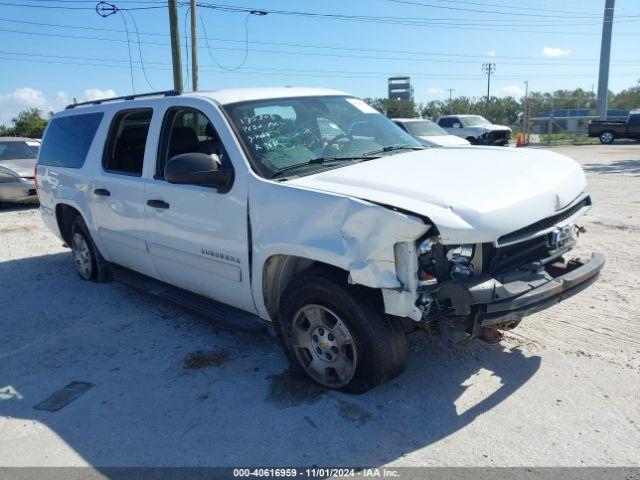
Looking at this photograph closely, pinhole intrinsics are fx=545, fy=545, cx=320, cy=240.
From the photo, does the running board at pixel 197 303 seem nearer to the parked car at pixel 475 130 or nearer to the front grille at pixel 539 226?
the front grille at pixel 539 226

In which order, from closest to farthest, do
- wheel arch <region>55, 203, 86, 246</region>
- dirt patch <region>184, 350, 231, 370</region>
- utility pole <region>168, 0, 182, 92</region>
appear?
1. dirt patch <region>184, 350, 231, 370</region>
2. wheel arch <region>55, 203, 86, 246</region>
3. utility pole <region>168, 0, 182, 92</region>

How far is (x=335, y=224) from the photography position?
318cm

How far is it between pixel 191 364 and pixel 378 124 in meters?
2.56

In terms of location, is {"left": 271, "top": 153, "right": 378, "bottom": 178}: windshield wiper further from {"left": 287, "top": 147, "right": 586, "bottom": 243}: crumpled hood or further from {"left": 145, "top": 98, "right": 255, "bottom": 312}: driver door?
{"left": 145, "top": 98, "right": 255, "bottom": 312}: driver door

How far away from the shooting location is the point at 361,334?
3.26m

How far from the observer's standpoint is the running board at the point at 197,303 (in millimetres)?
4012

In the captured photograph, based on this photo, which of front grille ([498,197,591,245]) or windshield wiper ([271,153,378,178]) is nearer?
front grille ([498,197,591,245])

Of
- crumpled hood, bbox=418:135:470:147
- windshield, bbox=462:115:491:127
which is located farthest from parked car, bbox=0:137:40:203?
windshield, bbox=462:115:491:127

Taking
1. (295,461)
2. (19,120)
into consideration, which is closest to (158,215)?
(295,461)

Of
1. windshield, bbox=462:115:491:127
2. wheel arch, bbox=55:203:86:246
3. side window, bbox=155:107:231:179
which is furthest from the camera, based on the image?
windshield, bbox=462:115:491:127

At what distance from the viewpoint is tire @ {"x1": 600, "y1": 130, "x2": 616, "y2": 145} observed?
99.5 ft

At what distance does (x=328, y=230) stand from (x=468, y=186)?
0.88 metres

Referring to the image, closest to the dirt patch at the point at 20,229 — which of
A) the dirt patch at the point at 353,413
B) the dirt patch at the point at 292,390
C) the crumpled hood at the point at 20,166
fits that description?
the crumpled hood at the point at 20,166

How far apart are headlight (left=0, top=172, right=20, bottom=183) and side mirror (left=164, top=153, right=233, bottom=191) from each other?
983 centimetres
